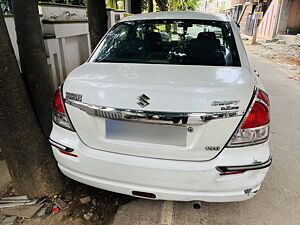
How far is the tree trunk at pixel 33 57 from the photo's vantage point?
7.26ft

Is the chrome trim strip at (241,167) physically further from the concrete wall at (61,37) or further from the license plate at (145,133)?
the concrete wall at (61,37)

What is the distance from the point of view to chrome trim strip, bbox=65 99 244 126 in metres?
1.53

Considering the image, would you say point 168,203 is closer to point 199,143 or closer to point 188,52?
point 199,143

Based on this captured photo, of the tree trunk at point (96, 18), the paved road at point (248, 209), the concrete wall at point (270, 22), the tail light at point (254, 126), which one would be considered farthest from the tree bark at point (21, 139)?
the concrete wall at point (270, 22)

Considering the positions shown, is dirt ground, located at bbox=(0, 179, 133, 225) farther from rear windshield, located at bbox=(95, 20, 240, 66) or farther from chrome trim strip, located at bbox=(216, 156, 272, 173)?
rear windshield, located at bbox=(95, 20, 240, 66)

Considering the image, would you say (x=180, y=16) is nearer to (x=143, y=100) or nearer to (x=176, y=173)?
(x=143, y=100)

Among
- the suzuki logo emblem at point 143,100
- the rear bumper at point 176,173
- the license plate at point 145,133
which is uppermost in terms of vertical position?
the suzuki logo emblem at point 143,100

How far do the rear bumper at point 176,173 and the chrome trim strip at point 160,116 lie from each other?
27 cm

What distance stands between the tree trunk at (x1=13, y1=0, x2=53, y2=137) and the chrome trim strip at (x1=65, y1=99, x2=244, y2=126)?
1.01 metres

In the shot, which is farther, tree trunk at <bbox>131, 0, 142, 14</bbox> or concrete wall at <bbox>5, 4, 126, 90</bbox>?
tree trunk at <bbox>131, 0, 142, 14</bbox>

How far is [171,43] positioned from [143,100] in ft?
4.68

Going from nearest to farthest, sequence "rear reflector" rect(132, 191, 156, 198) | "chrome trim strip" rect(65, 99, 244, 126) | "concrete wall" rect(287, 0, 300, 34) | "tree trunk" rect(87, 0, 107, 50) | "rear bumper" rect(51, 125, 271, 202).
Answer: "chrome trim strip" rect(65, 99, 244, 126), "rear bumper" rect(51, 125, 271, 202), "rear reflector" rect(132, 191, 156, 198), "tree trunk" rect(87, 0, 107, 50), "concrete wall" rect(287, 0, 300, 34)

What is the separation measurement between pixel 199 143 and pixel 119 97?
596 millimetres

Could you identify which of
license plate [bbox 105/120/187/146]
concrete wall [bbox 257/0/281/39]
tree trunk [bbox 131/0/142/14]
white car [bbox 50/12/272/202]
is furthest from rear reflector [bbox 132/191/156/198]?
concrete wall [bbox 257/0/281/39]
